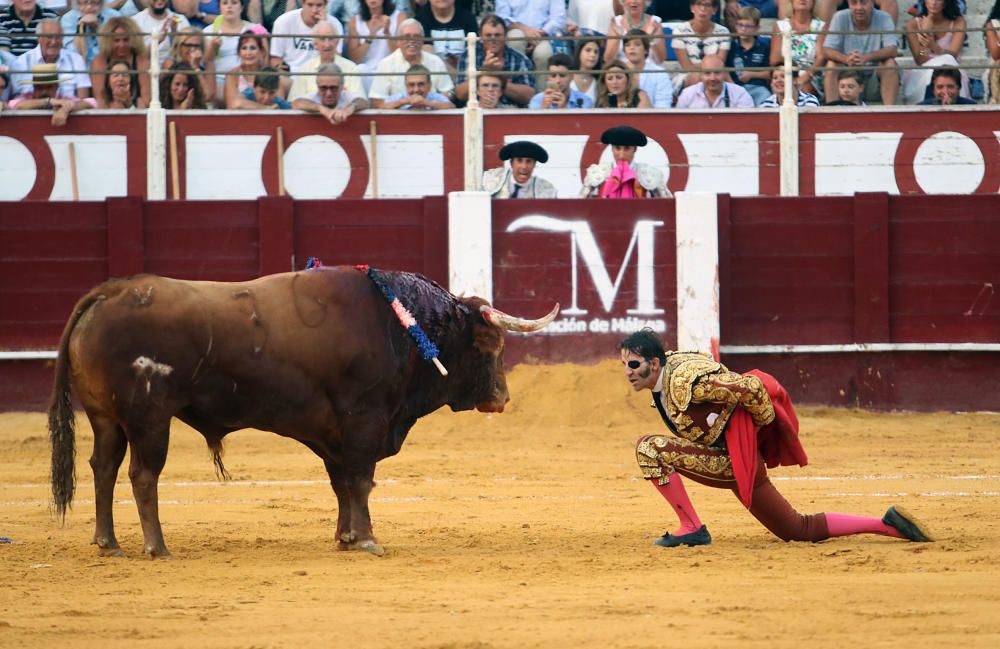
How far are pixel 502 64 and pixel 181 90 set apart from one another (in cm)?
261

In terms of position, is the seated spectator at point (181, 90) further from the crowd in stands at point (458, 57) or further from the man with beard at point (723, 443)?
the man with beard at point (723, 443)

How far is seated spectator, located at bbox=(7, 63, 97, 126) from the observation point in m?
12.4

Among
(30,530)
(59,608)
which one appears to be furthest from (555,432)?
(59,608)

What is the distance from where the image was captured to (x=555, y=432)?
11.1 metres

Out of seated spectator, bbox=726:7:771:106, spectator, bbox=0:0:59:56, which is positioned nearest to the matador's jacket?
seated spectator, bbox=726:7:771:106

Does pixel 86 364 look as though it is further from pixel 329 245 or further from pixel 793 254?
pixel 793 254

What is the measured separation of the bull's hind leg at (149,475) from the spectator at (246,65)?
6635 mm

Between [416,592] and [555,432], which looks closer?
[416,592]

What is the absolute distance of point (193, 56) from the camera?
12.6m

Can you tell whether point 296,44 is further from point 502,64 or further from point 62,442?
point 62,442

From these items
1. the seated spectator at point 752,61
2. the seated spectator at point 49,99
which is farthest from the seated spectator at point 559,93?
the seated spectator at point 49,99

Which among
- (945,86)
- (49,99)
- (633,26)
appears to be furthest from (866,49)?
(49,99)

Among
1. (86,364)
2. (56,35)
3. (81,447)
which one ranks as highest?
(56,35)

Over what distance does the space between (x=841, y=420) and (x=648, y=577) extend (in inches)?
243
